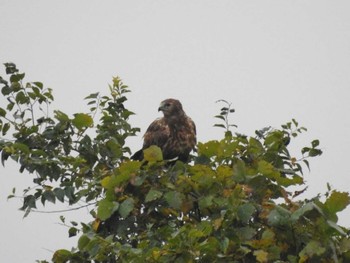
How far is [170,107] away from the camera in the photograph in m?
8.17

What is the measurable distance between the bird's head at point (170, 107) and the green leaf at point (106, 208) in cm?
428

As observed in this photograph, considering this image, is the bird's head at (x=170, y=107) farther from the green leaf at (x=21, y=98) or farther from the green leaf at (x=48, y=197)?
the green leaf at (x=48, y=197)

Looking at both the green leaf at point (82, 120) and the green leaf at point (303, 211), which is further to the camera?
the green leaf at point (82, 120)

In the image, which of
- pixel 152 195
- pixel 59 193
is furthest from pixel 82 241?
pixel 59 193

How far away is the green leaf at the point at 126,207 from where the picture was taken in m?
3.84

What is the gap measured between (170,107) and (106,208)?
4.40 metres

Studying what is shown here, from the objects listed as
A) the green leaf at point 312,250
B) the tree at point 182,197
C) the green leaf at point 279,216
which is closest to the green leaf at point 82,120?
the tree at point 182,197

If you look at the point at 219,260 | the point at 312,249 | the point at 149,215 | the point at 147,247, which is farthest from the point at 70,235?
the point at 312,249

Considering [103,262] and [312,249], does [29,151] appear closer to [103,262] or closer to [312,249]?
[103,262]

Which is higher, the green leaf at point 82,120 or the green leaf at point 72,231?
the green leaf at point 82,120

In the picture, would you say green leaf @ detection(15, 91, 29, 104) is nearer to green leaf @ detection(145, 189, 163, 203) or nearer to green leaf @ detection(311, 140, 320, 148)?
green leaf @ detection(145, 189, 163, 203)

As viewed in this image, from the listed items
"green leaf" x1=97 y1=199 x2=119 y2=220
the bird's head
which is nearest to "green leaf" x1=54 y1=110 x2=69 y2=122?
"green leaf" x1=97 y1=199 x2=119 y2=220

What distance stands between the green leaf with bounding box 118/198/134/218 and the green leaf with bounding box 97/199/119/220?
0.11 ft

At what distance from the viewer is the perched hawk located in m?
7.70
